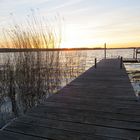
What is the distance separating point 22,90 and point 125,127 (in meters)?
3.19

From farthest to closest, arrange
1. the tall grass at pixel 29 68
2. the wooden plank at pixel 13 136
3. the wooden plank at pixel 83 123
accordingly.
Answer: the tall grass at pixel 29 68, the wooden plank at pixel 83 123, the wooden plank at pixel 13 136

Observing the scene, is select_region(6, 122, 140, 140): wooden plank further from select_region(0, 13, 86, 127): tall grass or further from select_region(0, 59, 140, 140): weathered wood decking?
select_region(0, 13, 86, 127): tall grass

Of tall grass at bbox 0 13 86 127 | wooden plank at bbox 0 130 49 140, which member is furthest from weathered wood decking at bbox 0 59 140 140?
tall grass at bbox 0 13 86 127

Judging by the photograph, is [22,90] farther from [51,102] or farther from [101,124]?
[101,124]

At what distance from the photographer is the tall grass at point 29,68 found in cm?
482

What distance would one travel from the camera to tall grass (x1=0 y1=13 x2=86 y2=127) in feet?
15.8

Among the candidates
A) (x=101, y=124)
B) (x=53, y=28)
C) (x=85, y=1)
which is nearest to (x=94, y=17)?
(x=85, y=1)

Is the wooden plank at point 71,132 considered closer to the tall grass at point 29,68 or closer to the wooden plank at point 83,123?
the wooden plank at point 83,123

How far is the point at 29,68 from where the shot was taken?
5336mm

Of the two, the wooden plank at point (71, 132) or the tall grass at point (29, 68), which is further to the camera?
the tall grass at point (29, 68)

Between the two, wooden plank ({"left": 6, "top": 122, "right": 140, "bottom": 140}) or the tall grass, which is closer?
wooden plank ({"left": 6, "top": 122, "right": 140, "bottom": 140})

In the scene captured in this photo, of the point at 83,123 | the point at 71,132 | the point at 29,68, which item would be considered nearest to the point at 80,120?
the point at 83,123

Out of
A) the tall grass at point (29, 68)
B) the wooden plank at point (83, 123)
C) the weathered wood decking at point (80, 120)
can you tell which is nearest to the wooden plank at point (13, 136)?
the weathered wood decking at point (80, 120)

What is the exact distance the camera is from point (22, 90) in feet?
16.0
